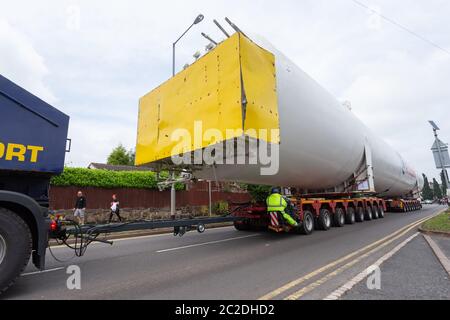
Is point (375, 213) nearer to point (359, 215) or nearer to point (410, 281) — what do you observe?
point (359, 215)

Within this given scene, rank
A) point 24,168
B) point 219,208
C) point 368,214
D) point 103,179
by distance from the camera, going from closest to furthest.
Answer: point 24,168 < point 103,179 < point 368,214 < point 219,208

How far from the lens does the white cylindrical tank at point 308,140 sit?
22.8 ft

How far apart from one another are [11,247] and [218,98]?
3982 mm

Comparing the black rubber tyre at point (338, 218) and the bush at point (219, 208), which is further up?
the bush at point (219, 208)

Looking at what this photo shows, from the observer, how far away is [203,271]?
476 cm

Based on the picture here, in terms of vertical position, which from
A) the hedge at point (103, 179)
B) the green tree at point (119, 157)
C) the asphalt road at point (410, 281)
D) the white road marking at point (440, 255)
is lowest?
the asphalt road at point (410, 281)

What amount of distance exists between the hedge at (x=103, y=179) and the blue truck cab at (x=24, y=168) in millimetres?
8271

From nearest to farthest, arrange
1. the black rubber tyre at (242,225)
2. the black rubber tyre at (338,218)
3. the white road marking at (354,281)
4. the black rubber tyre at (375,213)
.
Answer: the white road marking at (354,281), the black rubber tyre at (242,225), the black rubber tyre at (338,218), the black rubber tyre at (375,213)

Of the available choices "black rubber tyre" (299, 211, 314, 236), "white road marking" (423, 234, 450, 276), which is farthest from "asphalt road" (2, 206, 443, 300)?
"black rubber tyre" (299, 211, 314, 236)

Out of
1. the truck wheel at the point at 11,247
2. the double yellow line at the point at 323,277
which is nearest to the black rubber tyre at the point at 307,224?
the double yellow line at the point at 323,277

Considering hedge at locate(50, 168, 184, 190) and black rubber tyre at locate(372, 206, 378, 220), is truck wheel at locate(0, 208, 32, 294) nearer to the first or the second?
hedge at locate(50, 168, 184, 190)

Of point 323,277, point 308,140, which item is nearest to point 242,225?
point 308,140

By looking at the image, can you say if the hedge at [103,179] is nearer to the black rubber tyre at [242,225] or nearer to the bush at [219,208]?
the black rubber tyre at [242,225]

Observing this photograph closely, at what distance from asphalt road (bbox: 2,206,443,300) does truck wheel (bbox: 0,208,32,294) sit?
1.05 feet
